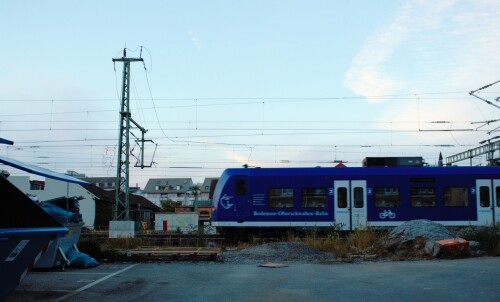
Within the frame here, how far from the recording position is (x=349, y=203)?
63.1ft

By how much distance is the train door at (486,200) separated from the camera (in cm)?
1902

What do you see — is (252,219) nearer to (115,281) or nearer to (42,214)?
(115,281)

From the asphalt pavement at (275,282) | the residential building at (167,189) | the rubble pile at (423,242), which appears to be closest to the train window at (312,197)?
the rubble pile at (423,242)

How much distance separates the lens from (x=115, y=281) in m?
9.54

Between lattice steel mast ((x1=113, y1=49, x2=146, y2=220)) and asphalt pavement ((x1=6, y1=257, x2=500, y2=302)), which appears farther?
lattice steel mast ((x1=113, y1=49, x2=146, y2=220))

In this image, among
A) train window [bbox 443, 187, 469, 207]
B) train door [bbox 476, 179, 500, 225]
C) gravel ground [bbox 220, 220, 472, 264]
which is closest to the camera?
gravel ground [bbox 220, 220, 472, 264]

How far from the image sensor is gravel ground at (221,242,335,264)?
1322 cm

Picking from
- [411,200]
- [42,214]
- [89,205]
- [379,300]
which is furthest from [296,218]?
[89,205]

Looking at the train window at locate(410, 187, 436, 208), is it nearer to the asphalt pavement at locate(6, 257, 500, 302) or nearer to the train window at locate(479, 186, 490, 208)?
the train window at locate(479, 186, 490, 208)

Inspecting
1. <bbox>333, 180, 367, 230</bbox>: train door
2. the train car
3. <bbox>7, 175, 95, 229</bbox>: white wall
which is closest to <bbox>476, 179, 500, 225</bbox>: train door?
the train car

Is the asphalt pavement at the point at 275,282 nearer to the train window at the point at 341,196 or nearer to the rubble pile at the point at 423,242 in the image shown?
the rubble pile at the point at 423,242

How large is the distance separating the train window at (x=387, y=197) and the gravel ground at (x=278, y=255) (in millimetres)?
5925

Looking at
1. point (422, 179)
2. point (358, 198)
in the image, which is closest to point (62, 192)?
point (358, 198)

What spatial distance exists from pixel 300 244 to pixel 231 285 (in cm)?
570
